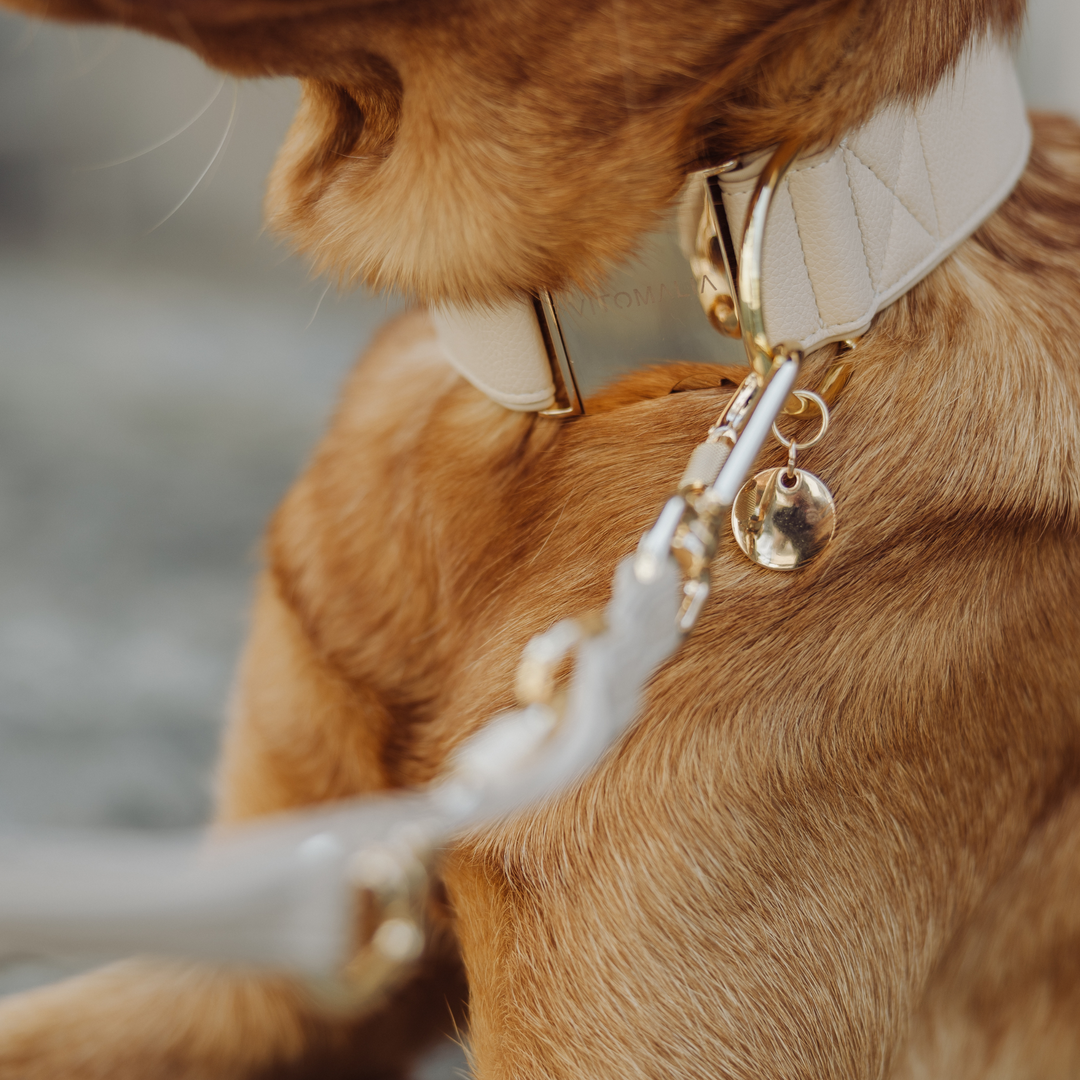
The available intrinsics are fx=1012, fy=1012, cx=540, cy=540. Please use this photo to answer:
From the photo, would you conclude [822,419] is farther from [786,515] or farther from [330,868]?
[330,868]

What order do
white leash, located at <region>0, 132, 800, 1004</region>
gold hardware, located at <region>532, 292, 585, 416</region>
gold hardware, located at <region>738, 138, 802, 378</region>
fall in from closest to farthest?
white leash, located at <region>0, 132, 800, 1004</region>
gold hardware, located at <region>738, 138, 802, 378</region>
gold hardware, located at <region>532, 292, 585, 416</region>

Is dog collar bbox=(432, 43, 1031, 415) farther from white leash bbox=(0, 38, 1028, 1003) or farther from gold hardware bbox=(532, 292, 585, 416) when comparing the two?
white leash bbox=(0, 38, 1028, 1003)

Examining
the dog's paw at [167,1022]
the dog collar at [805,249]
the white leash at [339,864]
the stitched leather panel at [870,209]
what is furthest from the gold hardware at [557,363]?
the dog's paw at [167,1022]

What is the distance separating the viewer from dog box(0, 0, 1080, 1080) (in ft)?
1.90

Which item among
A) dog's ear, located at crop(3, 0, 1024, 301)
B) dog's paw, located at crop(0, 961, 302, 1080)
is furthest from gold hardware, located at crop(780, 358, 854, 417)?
dog's paw, located at crop(0, 961, 302, 1080)

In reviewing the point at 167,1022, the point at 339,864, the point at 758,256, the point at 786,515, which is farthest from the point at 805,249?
the point at 167,1022

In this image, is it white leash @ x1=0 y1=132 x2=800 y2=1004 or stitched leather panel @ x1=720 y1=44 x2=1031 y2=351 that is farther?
stitched leather panel @ x1=720 y1=44 x2=1031 y2=351

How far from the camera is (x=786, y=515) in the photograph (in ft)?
1.94

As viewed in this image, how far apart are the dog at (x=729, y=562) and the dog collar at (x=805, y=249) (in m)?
0.02

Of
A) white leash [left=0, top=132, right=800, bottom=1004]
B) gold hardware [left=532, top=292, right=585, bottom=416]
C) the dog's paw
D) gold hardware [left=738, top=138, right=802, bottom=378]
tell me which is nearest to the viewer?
white leash [left=0, top=132, right=800, bottom=1004]

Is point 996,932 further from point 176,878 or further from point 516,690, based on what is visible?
point 176,878

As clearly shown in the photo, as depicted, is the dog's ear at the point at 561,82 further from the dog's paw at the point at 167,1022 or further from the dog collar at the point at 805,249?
the dog's paw at the point at 167,1022

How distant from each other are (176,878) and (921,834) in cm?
53

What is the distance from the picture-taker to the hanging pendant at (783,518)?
22.9 inches
